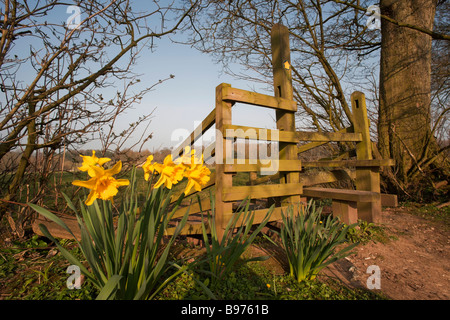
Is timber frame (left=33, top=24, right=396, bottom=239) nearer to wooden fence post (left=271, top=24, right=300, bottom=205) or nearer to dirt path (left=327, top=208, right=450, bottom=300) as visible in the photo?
wooden fence post (left=271, top=24, right=300, bottom=205)

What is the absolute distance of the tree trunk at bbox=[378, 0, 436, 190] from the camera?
4715 mm

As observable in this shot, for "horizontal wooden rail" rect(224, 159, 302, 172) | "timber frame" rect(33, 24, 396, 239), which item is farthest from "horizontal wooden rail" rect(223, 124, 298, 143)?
"horizontal wooden rail" rect(224, 159, 302, 172)

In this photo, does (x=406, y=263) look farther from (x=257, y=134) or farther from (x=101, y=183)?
(x=101, y=183)

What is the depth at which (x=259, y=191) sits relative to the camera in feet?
8.30

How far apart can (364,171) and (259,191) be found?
6.40ft

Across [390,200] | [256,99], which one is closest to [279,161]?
[256,99]

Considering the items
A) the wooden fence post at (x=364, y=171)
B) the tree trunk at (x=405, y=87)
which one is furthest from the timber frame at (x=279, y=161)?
the tree trunk at (x=405, y=87)

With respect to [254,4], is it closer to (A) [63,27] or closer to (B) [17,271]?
(A) [63,27]

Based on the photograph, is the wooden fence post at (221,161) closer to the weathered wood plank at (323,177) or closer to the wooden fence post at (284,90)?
the wooden fence post at (284,90)

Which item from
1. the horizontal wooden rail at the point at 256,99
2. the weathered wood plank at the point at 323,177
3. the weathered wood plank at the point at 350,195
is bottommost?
the weathered wood plank at the point at 350,195

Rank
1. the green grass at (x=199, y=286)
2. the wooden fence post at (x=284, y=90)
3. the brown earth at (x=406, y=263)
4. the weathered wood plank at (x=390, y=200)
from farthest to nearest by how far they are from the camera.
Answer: the weathered wood plank at (x=390, y=200), the wooden fence post at (x=284, y=90), the brown earth at (x=406, y=263), the green grass at (x=199, y=286)

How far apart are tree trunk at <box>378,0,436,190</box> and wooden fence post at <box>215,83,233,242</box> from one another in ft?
12.8

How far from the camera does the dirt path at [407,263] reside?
1987mm

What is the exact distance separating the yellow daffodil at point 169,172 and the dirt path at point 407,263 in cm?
167
